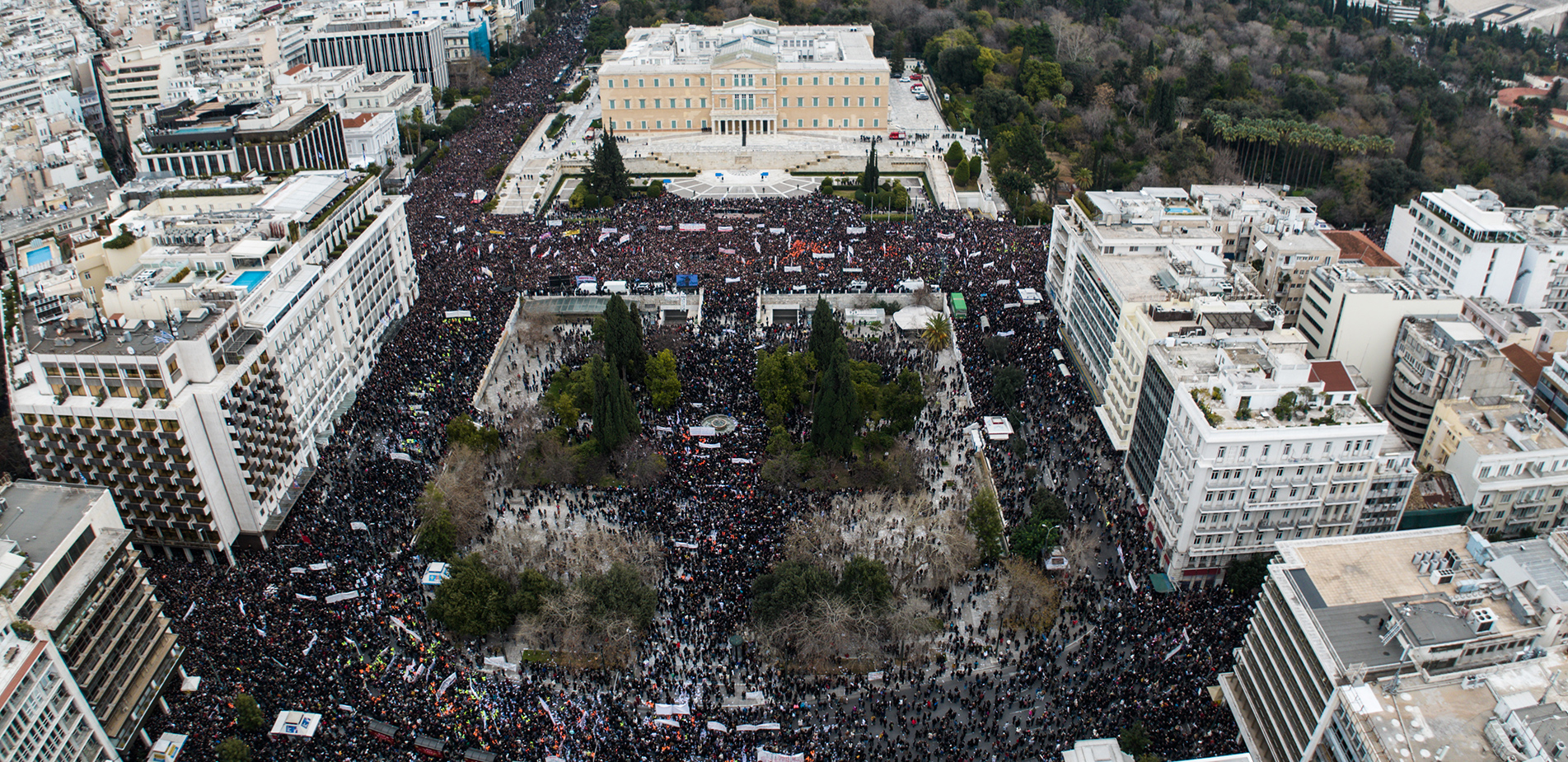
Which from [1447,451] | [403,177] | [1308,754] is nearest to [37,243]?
[403,177]

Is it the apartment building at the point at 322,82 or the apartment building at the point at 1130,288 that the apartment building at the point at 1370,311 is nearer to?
the apartment building at the point at 1130,288

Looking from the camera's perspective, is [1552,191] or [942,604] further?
[1552,191]

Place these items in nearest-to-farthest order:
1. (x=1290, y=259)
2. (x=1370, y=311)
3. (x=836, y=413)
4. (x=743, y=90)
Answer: (x=836, y=413)
(x=1370, y=311)
(x=1290, y=259)
(x=743, y=90)

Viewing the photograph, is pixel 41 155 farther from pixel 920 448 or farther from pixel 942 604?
pixel 942 604

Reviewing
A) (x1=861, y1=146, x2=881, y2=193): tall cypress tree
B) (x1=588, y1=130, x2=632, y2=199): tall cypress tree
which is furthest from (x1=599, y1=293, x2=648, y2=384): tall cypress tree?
(x1=861, y1=146, x2=881, y2=193): tall cypress tree

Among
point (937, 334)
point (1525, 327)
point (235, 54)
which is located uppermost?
point (235, 54)

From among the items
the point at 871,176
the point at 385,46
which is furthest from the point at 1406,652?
the point at 385,46

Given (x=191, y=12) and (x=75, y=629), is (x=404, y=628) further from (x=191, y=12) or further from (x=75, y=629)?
(x=191, y=12)
